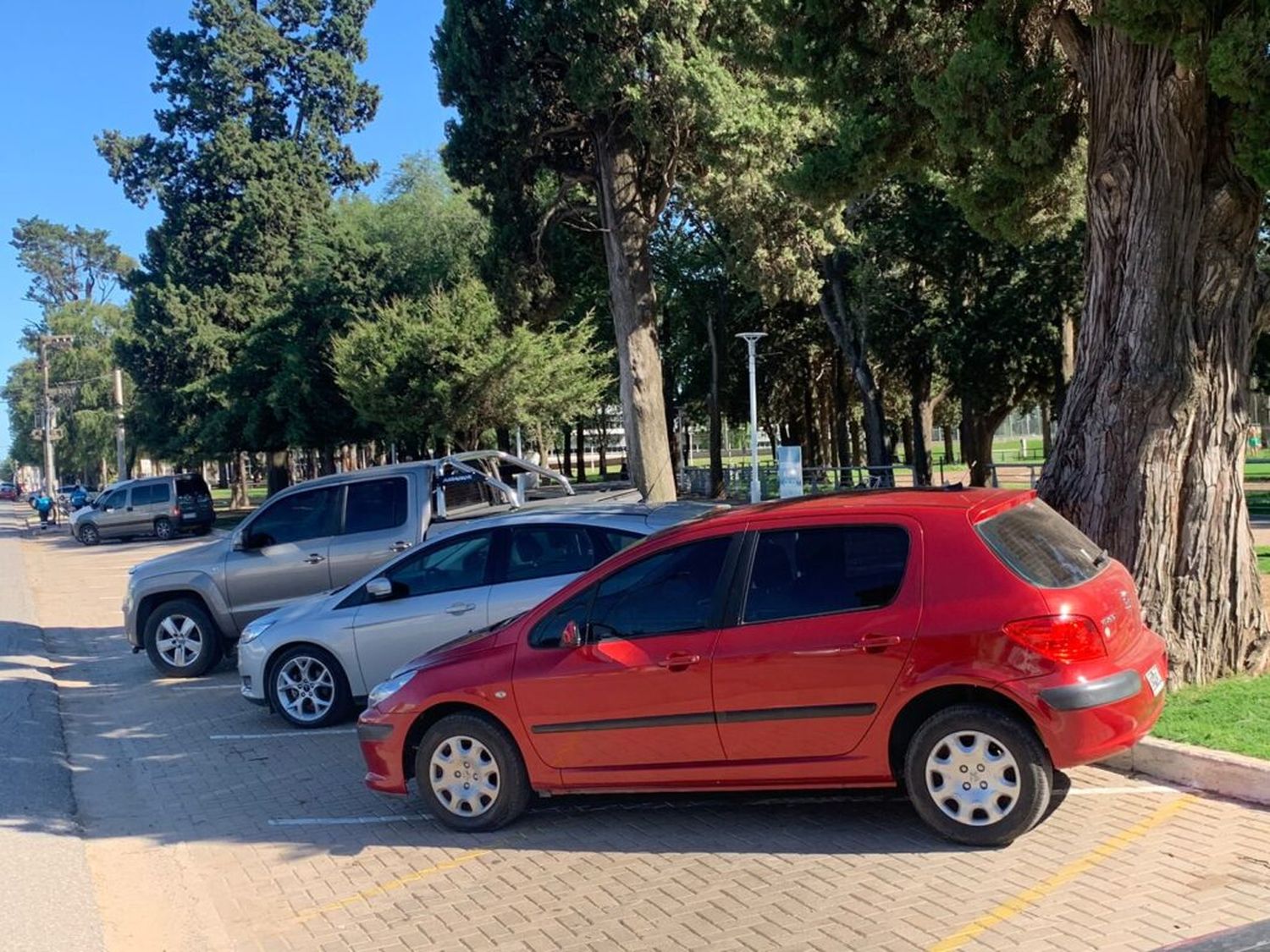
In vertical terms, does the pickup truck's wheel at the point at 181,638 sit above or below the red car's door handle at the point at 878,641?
below

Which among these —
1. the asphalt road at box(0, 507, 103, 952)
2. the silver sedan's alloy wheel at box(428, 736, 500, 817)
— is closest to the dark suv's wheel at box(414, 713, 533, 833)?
the silver sedan's alloy wheel at box(428, 736, 500, 817)

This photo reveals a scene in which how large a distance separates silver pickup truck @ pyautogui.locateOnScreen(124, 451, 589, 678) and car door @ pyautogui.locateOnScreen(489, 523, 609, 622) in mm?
3040

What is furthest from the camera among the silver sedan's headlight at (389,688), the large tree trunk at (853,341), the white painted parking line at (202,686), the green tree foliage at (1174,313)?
the large tree trunk at (853,341)

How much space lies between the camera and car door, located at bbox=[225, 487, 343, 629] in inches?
460

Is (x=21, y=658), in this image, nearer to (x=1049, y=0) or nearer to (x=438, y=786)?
(x=438, y=786)

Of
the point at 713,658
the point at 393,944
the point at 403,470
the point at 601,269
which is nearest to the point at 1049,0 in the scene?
the point at 713,658

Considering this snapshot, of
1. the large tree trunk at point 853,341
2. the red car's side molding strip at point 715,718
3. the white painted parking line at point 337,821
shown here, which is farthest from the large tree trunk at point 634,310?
the red car's side molding strip at point 715,718

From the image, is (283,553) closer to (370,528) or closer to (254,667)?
(370,528)

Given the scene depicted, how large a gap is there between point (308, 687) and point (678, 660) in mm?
4454

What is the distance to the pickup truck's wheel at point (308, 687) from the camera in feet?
29.7

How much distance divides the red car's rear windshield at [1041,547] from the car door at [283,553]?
25.2 feet

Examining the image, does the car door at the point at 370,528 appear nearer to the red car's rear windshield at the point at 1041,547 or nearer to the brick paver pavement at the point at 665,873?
the brick paver pavement at the point at 665,873

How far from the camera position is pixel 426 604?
8.61 meters

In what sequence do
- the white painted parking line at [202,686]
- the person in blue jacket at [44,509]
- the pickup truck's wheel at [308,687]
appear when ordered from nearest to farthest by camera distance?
the pickup truck's wheel at [308,687] < the white painted parking line at [202,686] < the person in blue jacket at [44,509]
